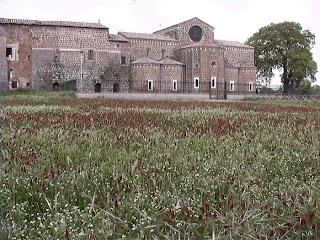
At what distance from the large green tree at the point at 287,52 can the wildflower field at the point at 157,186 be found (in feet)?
231

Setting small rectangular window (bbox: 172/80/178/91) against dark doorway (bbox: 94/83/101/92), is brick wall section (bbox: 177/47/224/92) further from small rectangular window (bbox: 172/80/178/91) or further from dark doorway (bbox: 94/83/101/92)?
dark doorway (bbox: 94/83/101/92)

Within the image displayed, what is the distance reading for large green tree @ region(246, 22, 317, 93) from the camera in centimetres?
7519

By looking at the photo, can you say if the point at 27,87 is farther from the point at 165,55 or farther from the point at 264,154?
the point at 264,154

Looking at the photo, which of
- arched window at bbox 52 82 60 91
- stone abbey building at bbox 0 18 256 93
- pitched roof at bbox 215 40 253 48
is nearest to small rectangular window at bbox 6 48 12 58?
stone abbey building at bbox 0 18 256 93

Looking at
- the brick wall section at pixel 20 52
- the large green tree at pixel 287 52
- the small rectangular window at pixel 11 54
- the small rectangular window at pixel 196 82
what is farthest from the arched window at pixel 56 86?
the large green tree at pixel 287 52

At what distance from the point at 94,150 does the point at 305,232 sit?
139 inches

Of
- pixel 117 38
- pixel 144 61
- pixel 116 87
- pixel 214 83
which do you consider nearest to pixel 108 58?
pixel 117 38

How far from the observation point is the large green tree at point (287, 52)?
75188 millimetres

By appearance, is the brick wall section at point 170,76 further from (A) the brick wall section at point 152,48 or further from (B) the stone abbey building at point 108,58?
(A) the brick wall section at point 152,48

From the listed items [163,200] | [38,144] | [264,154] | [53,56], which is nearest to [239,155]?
[264,154]

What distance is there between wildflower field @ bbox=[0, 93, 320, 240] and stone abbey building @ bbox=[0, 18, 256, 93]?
163 feet

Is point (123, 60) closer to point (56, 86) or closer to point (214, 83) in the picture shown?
point (56, 86)

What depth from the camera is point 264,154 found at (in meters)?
6.11

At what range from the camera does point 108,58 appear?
6241 centimetres
